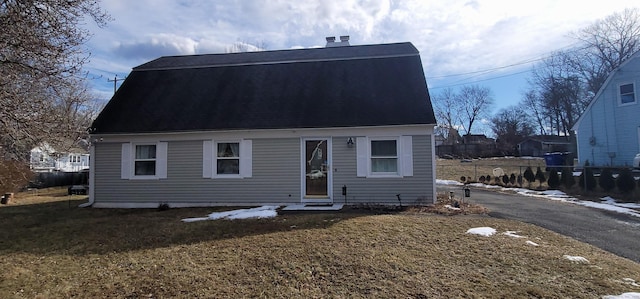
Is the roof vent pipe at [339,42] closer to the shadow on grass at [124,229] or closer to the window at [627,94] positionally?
the shadow on grass at [124,229]

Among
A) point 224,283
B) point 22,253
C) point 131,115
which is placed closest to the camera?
point 224,283

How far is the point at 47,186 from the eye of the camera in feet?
72.0

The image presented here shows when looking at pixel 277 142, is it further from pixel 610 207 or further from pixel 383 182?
pixel 610 207

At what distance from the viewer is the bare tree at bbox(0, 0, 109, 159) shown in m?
5.63

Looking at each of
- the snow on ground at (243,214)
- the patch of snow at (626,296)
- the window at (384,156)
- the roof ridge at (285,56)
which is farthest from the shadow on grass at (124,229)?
the roof ridge at (285,56)

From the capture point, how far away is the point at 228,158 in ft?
36.9

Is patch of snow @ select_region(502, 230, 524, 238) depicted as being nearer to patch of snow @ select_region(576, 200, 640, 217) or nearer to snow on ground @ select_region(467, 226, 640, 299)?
snow on ground @ select_region(467, 226, 640, 299)

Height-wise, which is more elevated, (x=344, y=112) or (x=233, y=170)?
(x=344, y=112)

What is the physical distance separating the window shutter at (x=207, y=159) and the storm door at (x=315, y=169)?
3076 mm

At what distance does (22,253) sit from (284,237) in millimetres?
4625

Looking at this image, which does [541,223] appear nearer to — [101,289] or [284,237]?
[284,237]

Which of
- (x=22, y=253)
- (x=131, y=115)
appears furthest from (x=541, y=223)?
(x=131, y=115)

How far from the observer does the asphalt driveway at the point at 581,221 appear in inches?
257

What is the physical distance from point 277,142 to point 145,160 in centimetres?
467
